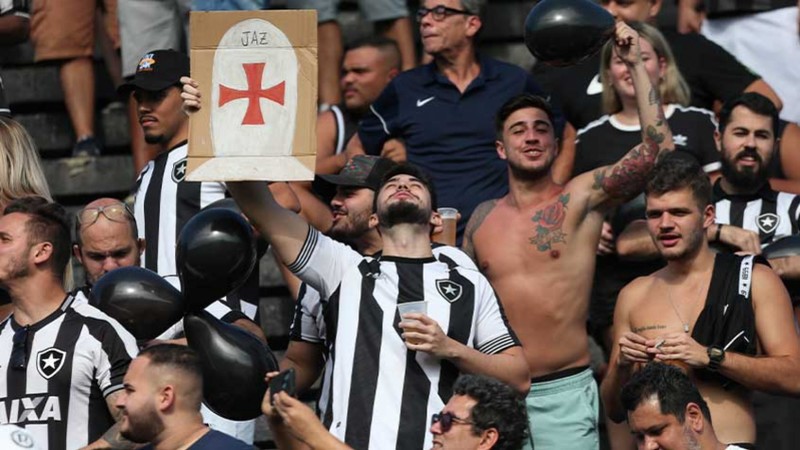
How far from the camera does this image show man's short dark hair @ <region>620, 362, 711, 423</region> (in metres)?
6.32

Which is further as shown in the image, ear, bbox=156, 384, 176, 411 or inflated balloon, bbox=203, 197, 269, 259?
inflated balloon, bbox=203, 197, 269, 259

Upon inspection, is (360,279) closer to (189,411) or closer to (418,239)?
(418,239)

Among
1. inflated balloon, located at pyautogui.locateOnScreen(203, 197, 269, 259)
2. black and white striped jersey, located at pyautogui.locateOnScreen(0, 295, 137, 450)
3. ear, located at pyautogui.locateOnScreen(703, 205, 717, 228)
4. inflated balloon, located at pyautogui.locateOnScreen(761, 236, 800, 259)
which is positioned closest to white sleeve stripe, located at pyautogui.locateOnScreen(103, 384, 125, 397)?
black and white striped jersey, located at pyautogui.locateOnScreen(0, 295, 137, 450)

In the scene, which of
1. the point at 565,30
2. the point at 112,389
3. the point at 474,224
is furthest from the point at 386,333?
the point at 474,224

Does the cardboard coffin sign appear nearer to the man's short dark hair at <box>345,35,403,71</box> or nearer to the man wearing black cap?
the man wearing black cap

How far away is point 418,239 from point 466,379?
87 centimetres

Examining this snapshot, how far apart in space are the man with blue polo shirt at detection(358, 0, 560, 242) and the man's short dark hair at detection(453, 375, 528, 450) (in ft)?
7.91

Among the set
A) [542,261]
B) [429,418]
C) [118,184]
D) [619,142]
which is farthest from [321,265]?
[118,184]

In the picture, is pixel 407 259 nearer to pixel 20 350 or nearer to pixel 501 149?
pixel 501 149

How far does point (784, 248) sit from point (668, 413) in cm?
164

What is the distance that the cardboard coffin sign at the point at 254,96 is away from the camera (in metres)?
6.52

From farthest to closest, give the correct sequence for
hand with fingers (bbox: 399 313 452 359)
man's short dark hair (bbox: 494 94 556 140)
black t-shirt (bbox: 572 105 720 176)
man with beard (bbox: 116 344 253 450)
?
black t-shirt (bbox: 572 105 720 176), man's short dark hair (bbox: 494 94 556 140), hand with fingers (bbox: 399 313 452 359), man with beard (bbox: 116 344 253 450)

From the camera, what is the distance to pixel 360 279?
6953 millimetres

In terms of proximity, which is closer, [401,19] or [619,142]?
[619,142]
